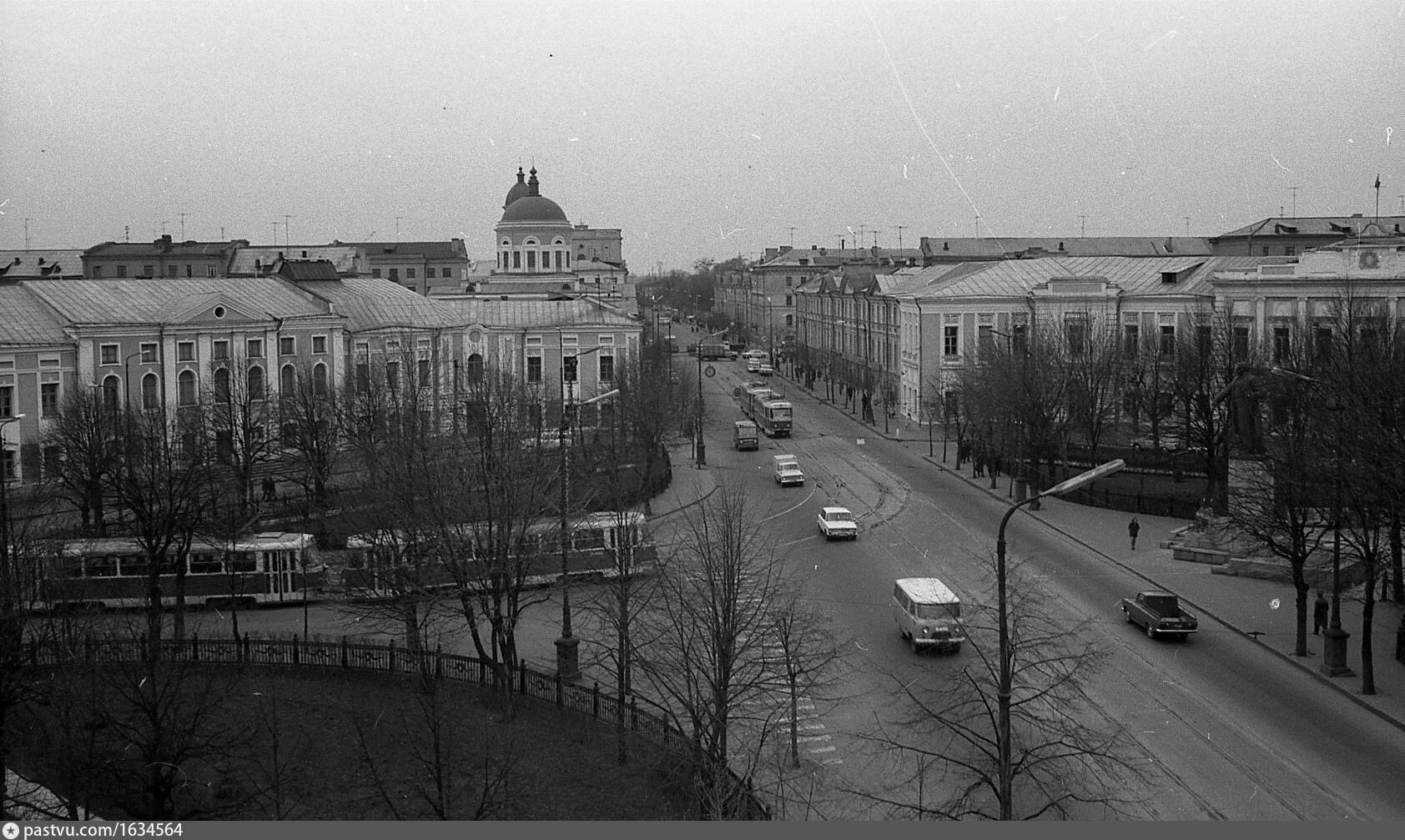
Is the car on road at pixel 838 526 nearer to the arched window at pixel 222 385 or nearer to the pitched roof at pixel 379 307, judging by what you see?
the arched window at pixel 222 385

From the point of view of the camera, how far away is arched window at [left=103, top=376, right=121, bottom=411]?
2905cm

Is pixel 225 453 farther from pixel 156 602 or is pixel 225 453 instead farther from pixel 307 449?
pixel 156 602

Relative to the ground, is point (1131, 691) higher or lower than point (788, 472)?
lower

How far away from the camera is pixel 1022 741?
14.5 metres

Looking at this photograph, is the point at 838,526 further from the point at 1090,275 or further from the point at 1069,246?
the point at 1069,246

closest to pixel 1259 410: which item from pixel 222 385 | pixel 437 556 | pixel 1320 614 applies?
pixel 1320 614

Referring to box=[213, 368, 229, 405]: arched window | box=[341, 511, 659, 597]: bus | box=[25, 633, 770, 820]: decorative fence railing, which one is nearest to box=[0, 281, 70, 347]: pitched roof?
box=[213, 368, 229, 405]: arched window

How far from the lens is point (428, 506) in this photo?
19.4 m

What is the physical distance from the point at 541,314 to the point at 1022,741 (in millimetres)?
35934

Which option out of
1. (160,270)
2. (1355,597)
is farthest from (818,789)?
(160,270)

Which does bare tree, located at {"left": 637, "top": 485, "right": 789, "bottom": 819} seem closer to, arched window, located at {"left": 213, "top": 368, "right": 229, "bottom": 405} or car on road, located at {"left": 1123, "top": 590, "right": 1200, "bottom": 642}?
car on road, located at {"left": 1123, "top": 590, "right": 1200, "bottom": 642}

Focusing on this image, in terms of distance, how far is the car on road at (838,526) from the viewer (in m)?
27.5

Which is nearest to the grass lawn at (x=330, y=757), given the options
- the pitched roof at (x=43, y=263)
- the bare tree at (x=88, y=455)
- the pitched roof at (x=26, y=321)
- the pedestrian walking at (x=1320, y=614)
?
the bare tree at (x=88, y=455)

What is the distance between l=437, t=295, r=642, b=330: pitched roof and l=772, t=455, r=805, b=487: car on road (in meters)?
12.7
